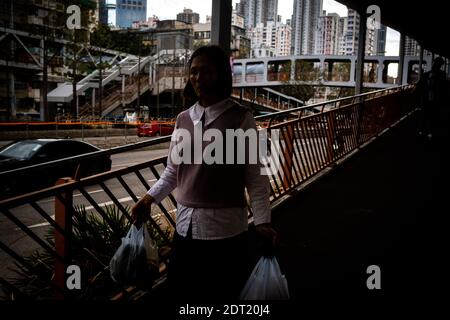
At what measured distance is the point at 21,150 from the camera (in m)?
8.82

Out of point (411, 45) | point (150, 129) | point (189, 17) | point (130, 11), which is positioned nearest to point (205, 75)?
point (150, 129)

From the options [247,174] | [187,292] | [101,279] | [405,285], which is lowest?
[101,279]

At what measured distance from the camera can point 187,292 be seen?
1928 mm

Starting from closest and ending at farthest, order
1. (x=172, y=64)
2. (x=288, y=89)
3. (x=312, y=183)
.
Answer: (x=312, y=183) → (x=172, y=64) → (x=288, y=89)

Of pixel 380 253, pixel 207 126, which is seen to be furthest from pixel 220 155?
pixel 380 253

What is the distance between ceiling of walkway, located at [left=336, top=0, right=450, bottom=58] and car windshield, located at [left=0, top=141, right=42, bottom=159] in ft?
24.0

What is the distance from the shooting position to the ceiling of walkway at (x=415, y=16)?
8.93m

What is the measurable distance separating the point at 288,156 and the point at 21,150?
667 cm

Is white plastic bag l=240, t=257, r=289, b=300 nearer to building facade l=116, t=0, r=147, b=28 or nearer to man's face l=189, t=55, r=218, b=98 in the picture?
man's face l=189, t=55, r=218, b=98

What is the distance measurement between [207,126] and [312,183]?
11.9 ft

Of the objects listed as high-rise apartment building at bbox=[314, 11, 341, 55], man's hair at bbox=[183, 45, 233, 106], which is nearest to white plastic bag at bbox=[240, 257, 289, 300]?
man's hair at bbox=[183, 45, 233, 106]

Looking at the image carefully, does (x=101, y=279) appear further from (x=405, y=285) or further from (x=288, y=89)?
(x=288, y=89)

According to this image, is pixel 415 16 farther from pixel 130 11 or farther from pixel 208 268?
pixel 130 11

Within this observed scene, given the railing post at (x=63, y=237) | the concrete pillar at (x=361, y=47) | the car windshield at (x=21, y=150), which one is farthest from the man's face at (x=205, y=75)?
the concrete pillar at (x=361, y=47)
